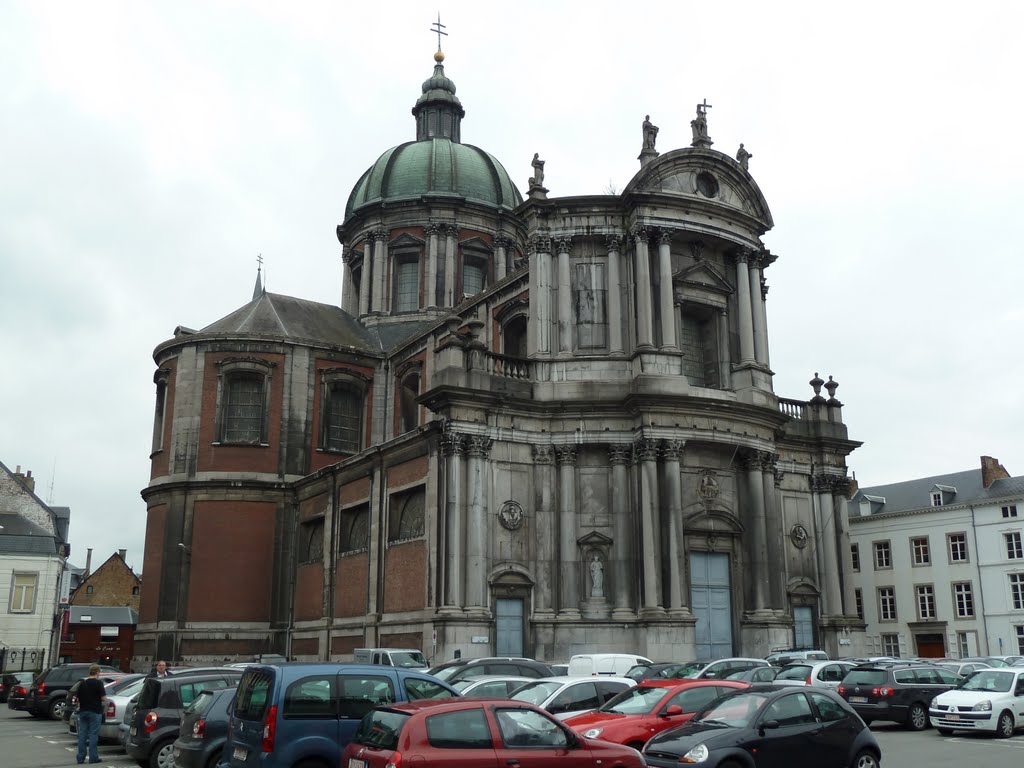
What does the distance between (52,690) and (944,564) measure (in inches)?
1597

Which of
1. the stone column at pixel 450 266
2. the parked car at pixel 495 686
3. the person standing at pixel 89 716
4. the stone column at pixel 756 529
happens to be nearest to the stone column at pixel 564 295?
the stone column at pixel 756 529

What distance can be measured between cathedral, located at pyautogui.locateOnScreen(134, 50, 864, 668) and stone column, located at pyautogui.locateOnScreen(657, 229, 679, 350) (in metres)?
0.07

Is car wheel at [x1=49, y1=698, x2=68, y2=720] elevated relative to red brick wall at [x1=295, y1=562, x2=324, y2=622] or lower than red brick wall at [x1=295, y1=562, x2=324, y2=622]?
lower

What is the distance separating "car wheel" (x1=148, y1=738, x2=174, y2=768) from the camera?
15.1 m

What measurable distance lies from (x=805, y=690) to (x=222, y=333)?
113 feet

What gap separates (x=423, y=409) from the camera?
41.3 meters

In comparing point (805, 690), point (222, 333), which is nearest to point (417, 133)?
point (222, 333)

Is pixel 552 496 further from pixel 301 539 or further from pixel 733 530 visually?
pixel 301 539

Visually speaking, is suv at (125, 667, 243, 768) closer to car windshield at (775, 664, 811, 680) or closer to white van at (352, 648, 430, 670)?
white van at (352, 648, 430, 670)

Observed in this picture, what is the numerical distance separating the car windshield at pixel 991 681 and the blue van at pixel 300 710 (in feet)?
41.2

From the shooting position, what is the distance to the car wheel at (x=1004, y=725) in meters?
18.6

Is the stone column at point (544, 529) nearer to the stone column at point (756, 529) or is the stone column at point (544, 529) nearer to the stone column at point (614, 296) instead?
the stone column at point (614, 296)

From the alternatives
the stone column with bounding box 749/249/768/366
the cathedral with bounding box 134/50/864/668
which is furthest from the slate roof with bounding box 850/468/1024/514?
the stone column with bounding box 749/249/768/366

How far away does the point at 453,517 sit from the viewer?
28812mm
